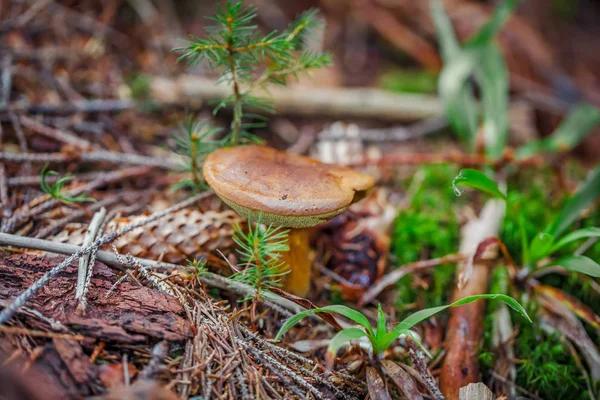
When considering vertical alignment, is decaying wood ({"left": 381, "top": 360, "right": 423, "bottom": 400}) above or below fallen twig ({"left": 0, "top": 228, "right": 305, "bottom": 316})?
below

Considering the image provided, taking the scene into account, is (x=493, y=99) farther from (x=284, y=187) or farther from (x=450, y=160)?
(x=284, y=187)

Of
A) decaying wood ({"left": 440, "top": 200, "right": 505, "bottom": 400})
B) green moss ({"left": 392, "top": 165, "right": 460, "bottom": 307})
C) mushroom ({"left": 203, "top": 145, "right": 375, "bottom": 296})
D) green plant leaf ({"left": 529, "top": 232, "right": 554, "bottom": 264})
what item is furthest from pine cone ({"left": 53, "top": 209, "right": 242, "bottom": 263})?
green plant leaf ({"left": 529, "top": 232, "right": 554, "bottom": 264})

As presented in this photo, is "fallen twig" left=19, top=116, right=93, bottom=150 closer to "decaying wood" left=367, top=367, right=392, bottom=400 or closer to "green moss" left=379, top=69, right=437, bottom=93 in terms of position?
"decaying wood" left=367, top=367, right=392, bottom=400

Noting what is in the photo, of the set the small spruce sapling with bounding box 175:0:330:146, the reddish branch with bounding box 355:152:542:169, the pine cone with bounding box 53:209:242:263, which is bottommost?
the reddish branch with bounding box 355:152:542:169

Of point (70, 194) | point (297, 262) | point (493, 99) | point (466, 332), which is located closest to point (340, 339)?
point (297, 262)

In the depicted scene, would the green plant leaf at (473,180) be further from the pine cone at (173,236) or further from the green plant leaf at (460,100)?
the green plant leaf at (460,100)

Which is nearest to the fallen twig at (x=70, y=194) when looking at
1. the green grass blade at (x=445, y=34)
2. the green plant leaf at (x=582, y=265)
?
the green plant leaf at (x=582, y=265)
